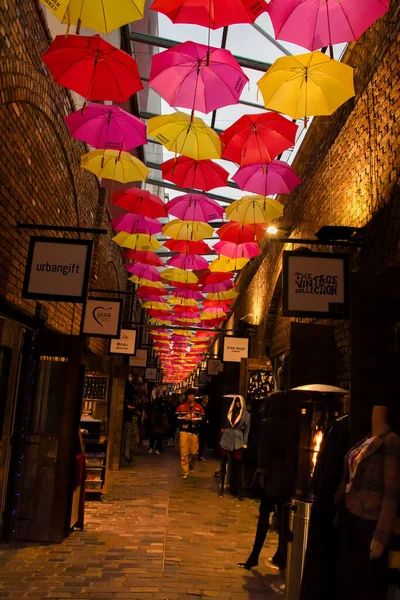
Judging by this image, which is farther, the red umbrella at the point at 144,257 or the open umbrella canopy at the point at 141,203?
the red umbrella at the point at 144,257

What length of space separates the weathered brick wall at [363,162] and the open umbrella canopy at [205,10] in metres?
1.54

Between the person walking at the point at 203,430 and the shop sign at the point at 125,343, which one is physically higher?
the shop sign at the point at 125,343

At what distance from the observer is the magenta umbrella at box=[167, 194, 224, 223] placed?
29.1ft

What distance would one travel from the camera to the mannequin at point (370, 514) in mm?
3049

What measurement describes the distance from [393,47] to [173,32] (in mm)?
5065

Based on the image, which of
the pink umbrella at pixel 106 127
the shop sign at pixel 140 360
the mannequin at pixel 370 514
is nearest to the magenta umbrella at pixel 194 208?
the pink umbrella at pixel 106 127

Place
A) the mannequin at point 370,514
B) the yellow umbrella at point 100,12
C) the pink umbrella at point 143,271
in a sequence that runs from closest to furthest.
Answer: the mannequin at point 370,514 → the yellow umbrella at point 100,12 → the pink umbrella at point 143,271

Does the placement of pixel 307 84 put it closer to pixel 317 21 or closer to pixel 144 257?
pixel 317 21

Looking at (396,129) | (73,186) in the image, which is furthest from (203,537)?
(73,186)

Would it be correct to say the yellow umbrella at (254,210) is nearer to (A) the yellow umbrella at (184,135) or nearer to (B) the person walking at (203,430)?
(A) the yellow umbrella at (184,135)

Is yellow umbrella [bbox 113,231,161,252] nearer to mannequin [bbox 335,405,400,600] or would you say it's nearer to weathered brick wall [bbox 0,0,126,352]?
weathered brick wall [bbox 0,0,126,352]

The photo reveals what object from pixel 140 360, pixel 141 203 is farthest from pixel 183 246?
pixel 140 360

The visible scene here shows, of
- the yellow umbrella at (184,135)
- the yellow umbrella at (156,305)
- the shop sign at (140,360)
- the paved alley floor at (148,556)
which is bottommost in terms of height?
the paved alley floor at (148,556)

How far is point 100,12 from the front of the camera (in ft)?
13.7
